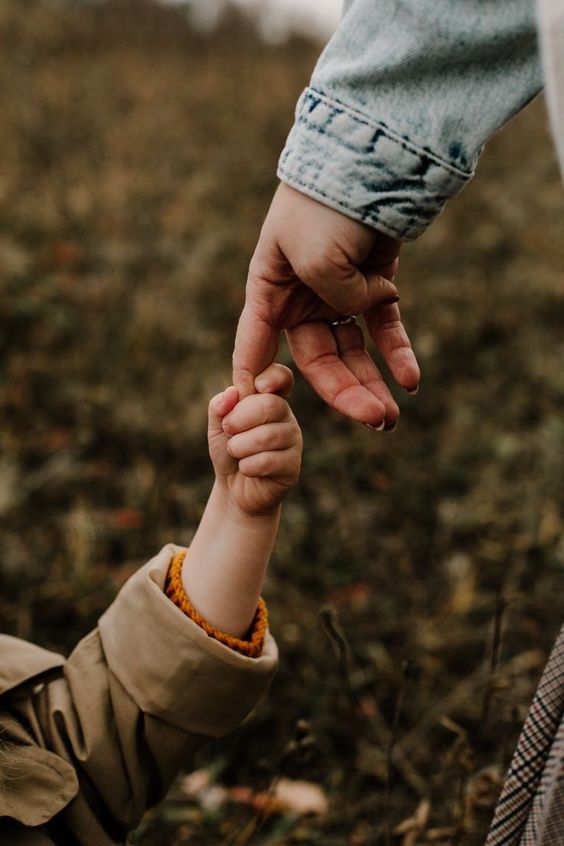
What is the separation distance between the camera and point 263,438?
3.93ft

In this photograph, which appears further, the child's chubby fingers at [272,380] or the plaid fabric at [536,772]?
the child's chubby fingers at [272,380]

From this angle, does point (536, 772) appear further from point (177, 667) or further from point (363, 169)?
point (363, 169)

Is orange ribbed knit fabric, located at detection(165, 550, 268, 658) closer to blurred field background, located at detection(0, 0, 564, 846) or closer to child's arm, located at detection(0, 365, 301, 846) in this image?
child's arm, located at detection(0, 365, 301, 846)

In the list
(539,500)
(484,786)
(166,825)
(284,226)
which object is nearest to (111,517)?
(166,825)

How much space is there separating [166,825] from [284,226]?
4.66 ft

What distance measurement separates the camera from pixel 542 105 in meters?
8.23

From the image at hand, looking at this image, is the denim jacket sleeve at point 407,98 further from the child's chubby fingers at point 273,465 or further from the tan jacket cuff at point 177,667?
the tan jacket cuff at point 177,667

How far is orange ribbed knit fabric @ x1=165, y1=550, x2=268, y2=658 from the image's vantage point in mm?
1282

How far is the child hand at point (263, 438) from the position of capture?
1192mm

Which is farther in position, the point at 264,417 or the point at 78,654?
the point at 78,654

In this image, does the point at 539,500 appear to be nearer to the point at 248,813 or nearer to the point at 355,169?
the point at 248,813

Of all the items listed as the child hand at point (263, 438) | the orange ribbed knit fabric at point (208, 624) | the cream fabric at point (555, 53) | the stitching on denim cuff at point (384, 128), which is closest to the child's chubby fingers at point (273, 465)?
the child hand at point (263, 438)

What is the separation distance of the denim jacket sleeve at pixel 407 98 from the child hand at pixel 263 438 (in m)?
0.32

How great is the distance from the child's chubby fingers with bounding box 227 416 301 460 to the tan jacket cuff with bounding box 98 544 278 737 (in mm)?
266
